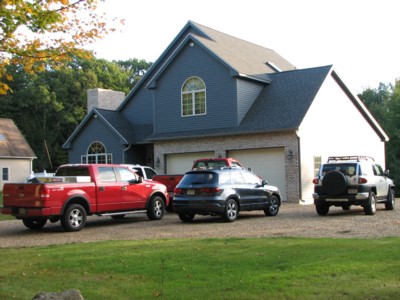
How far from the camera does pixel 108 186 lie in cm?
1609

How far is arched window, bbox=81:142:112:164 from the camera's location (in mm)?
31062

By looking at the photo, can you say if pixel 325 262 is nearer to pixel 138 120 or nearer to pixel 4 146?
pixel 138 120

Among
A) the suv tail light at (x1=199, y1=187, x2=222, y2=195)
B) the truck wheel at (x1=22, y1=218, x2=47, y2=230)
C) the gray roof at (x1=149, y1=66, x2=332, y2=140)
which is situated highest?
the gray roof at (x1=149, y1=66, x2=332, y2=140)

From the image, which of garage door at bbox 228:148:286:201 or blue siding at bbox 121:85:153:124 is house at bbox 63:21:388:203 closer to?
garage door at bbox 228:148:286:201

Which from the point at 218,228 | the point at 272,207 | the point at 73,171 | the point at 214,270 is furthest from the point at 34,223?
the point at 214,270

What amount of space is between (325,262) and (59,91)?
61.1 m

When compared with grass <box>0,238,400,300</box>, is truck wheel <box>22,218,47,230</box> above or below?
above

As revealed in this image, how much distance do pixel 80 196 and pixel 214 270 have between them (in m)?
7.89

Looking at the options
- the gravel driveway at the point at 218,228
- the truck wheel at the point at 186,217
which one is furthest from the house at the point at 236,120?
the truck wheel at the point at 186,217

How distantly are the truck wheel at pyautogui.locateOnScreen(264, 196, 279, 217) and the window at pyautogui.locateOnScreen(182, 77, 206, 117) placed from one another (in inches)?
391

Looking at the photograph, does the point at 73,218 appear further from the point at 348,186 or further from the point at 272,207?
the point at 348,186

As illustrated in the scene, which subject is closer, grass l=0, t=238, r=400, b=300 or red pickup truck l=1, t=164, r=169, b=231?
grass l=0, t=238, r=400, b=300

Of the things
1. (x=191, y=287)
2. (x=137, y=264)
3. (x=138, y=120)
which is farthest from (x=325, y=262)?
(x=138, y=120)

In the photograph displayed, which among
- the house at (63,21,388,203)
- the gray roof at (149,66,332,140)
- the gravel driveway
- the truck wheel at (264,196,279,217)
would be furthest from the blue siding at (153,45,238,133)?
the gravel driveway
